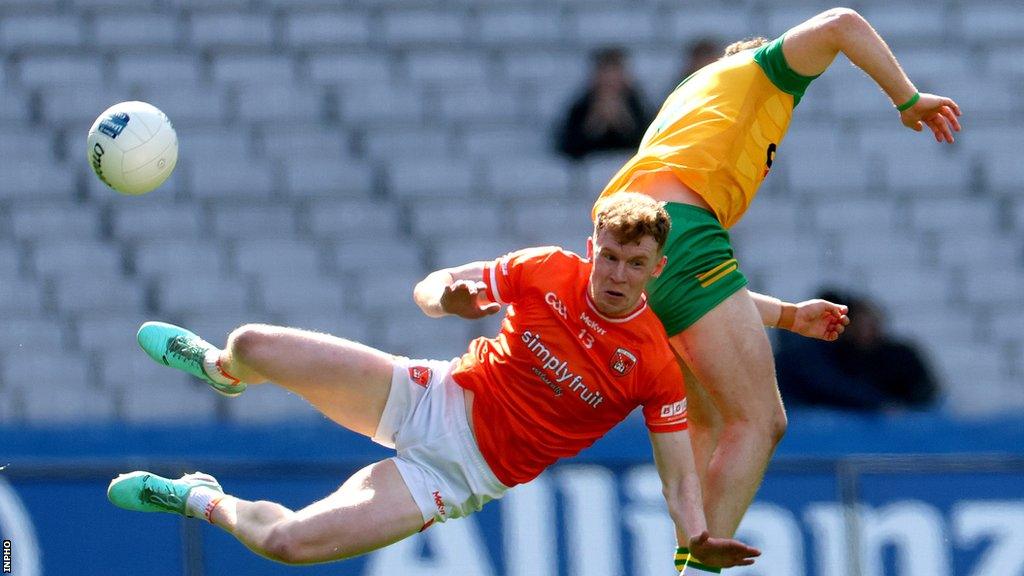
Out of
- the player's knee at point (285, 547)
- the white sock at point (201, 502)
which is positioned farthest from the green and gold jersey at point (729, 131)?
the white sock at point (201, 502)

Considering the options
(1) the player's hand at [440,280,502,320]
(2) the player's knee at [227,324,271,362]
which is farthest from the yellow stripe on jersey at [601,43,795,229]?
(2) the player's knee at [227,324,271,362]

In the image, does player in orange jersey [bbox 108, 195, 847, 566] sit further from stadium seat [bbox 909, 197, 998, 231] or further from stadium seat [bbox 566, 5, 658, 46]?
stadium seat [bbox 566, 5, 658, 46]

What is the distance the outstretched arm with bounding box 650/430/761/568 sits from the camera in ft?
19.3

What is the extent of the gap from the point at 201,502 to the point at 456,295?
149 centimetres

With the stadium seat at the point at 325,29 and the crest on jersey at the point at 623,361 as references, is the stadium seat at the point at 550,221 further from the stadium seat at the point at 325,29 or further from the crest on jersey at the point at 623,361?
the crest on jersey at the point at 623,361

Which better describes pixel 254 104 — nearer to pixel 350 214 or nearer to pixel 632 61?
pixel 350 214

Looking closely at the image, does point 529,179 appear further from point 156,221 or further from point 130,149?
point 130,149

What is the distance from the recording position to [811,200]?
11445 mm

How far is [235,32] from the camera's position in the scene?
1198cm

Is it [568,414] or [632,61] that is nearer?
[568,414]

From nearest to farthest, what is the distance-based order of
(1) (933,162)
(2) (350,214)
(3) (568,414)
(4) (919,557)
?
(3) (568,414) → (4) (919,557) → (2) (350,214) → (1) (933,162)

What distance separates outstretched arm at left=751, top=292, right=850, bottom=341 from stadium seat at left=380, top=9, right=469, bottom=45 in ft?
18.8

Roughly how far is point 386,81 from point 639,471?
15.5ft

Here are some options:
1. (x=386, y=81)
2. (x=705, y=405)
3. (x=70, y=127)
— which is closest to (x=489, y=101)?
(x=386, y=81)
